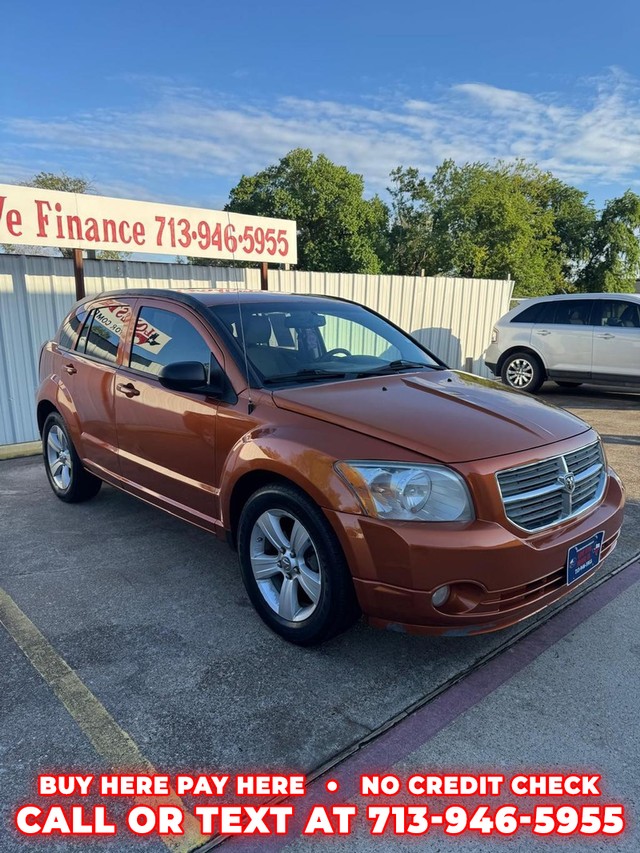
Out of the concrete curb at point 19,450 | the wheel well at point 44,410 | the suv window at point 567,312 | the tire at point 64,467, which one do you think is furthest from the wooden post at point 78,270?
the suv window at point 567,312

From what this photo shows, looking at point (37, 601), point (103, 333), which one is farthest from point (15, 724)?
point (103, 333)

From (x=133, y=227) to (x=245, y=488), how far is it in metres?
5.27

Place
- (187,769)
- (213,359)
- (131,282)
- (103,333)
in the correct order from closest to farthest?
1. (187,769)
2. (213,359)
3. (103,333)
4. (131,282)

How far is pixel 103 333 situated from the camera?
4.43 m

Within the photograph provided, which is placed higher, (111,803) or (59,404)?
(59,404)

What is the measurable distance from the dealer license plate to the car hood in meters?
0.50

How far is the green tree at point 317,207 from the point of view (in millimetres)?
35312

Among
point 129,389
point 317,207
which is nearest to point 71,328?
point 129,389

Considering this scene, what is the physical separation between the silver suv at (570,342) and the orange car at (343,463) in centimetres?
689

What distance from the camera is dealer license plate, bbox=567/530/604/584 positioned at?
2.71 meters

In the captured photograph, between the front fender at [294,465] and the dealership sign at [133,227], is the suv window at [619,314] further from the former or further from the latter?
the front fender at [294,465]

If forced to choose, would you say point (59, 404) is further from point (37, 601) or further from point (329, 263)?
point (329, 263)

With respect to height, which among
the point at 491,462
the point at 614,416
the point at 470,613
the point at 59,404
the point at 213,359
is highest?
the point at 213,359

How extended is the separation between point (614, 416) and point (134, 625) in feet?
25.7
